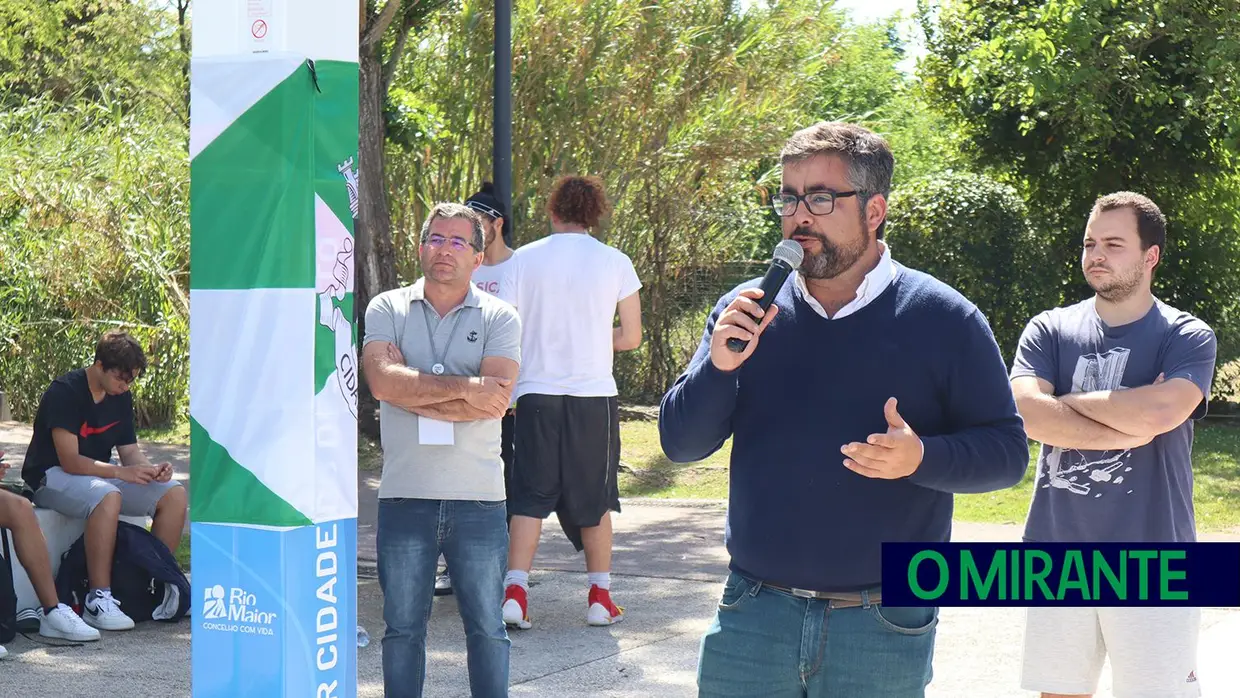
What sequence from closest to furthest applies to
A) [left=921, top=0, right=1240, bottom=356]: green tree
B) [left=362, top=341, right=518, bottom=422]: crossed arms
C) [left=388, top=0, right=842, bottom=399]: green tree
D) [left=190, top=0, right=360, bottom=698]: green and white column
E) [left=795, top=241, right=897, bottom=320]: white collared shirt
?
[left=795, top=241, right=897, bottom=320]: white collared shirt
[left=190, top=0, right=360, bottom=698]: green and white column
[left=362, top=341, right=518, bottom=422]: crossed arms
[left=921, top=0, right=1240, bottom=356]: green tree
[left=388, top=0, right=842, bottom=399]: green tree

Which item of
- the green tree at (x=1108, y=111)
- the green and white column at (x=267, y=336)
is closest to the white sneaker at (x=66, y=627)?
the green and white column at (x=267, y=336)

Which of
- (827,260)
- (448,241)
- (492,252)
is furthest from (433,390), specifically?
(827,260)

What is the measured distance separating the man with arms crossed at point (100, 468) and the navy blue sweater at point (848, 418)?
15.0 ft

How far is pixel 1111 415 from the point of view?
4.22 m

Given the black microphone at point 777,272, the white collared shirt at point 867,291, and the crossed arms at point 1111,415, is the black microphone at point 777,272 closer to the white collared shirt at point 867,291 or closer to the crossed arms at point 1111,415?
the white collared shirt at point 867,291

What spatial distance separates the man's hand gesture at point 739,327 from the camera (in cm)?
292

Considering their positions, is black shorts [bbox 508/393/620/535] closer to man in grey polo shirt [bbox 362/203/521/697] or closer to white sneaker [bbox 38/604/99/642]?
man in grey polo shirt [bbox 362/203/521/697]

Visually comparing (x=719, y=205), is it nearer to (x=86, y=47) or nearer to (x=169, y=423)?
(x=169, y=423)

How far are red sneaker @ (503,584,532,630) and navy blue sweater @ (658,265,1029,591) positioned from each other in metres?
3.64

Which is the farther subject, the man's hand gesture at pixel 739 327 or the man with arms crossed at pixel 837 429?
the man with arms crossed at pixel 837 429

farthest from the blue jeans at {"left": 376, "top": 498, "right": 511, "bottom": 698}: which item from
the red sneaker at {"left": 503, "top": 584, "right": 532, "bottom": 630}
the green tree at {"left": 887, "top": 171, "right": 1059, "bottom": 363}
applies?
the green tree at {"left": 887, "top": 171, "right": 1059, "bottom": 363}

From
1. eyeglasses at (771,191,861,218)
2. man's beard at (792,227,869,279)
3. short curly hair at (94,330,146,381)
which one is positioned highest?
eyeglasses at (771,191,861,218)

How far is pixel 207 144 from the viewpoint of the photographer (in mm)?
3842

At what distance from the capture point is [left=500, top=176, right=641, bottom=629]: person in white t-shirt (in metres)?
6.74
